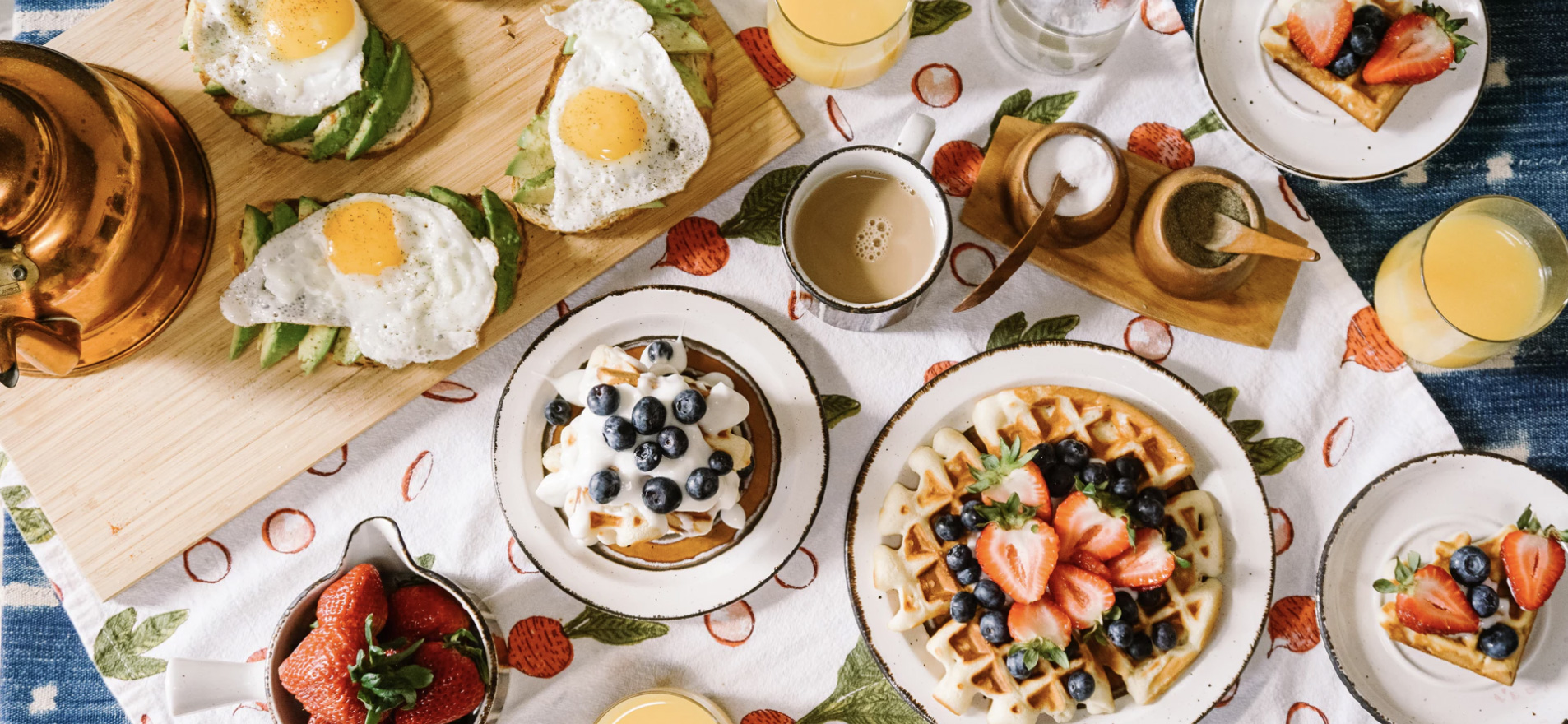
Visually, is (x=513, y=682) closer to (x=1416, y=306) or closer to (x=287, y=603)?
(x=287, y=603)

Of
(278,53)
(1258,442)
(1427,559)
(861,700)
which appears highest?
(278,53)

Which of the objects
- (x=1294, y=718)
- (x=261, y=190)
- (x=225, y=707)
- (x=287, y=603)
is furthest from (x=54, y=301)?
(x=1294, y=718)

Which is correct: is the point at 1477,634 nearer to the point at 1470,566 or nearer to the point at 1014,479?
the point at 1470,566

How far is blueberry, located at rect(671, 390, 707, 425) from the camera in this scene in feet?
6.26

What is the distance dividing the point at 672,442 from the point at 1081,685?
40.7 inches

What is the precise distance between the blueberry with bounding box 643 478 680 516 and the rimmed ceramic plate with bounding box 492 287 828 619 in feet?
0.95

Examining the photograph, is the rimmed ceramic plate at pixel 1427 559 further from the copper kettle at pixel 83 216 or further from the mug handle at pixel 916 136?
the copper kettle at pixel 83 216

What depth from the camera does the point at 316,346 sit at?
7.00 ft

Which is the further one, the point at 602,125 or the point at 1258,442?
the point at 1258,442

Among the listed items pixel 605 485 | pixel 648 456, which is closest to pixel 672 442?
pixel 648 456

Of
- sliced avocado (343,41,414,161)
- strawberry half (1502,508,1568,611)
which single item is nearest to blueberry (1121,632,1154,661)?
strawberry half (1502,508,1568,611)

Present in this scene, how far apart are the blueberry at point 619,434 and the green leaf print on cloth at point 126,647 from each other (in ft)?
4.24

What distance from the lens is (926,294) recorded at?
216cm

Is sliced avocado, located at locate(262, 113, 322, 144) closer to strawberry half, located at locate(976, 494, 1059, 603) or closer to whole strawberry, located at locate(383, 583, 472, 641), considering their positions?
whole strawberry, located at locate(383, 583, 472, 641)
